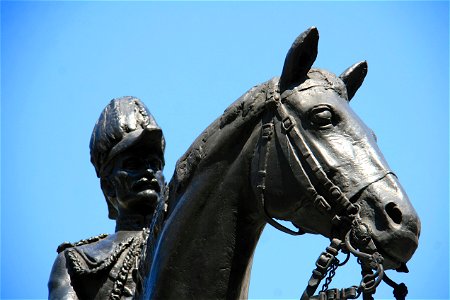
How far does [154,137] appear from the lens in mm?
8625

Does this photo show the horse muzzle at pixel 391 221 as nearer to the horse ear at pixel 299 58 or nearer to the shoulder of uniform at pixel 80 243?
the horse ear at pixel 299 58

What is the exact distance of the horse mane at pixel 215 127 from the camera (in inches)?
266

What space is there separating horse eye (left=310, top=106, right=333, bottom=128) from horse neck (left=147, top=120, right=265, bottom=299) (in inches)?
15.6

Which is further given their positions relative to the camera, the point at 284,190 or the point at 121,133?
the point at 121,133

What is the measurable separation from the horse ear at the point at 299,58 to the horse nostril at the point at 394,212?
1141 millimetres

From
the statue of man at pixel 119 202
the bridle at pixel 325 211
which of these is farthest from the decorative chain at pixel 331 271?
the statue of man at pixel 119 202

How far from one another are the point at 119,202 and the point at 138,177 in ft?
1.01

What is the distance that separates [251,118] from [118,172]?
234 cm

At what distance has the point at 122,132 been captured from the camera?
885 cm

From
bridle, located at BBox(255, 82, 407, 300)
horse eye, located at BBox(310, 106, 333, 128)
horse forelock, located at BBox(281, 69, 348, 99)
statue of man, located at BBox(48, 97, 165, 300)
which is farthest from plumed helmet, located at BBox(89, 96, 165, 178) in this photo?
horse eye, located at BBox(310, 106, 333, 128)

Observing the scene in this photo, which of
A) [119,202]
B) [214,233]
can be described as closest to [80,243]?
[119,202]

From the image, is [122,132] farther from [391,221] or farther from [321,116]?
[391,221]

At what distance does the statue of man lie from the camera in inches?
328

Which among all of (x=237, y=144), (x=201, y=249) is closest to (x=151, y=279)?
(x=201, y=249)
